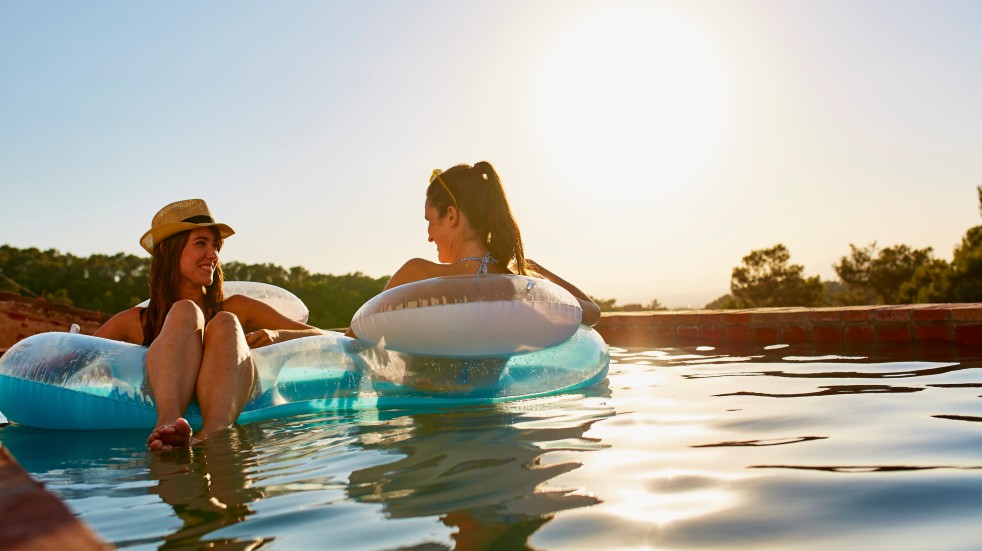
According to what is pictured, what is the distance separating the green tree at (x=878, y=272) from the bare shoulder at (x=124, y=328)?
654 inches

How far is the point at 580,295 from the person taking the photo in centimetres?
390

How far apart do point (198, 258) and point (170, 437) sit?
4.24ft

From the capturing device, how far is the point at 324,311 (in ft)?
39.8

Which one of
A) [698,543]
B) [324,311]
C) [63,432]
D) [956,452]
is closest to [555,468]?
[698,543]

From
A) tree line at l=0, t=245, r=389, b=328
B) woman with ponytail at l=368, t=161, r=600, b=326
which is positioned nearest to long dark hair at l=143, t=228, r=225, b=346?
woman with ponytail at l=368, t=161, r=600, b=326

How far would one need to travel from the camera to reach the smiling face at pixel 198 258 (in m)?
3.54

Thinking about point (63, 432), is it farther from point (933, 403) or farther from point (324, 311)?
point (324, 311)

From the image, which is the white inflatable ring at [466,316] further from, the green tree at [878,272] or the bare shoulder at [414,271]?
the green tree at [878,272]

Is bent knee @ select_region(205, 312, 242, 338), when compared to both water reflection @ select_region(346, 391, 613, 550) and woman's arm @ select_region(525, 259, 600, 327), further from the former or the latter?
woman's arm @ select_region(525, 259, 600, 327)

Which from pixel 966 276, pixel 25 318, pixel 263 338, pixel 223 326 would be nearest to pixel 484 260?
pixel 263 338

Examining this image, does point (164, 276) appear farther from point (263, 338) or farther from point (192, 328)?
point (192, 328)

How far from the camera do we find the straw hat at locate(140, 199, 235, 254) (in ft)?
11.4

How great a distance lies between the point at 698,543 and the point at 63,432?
2769mm

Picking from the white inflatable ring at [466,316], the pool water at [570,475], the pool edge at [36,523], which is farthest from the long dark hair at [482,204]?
the pool edge at [36,523]
